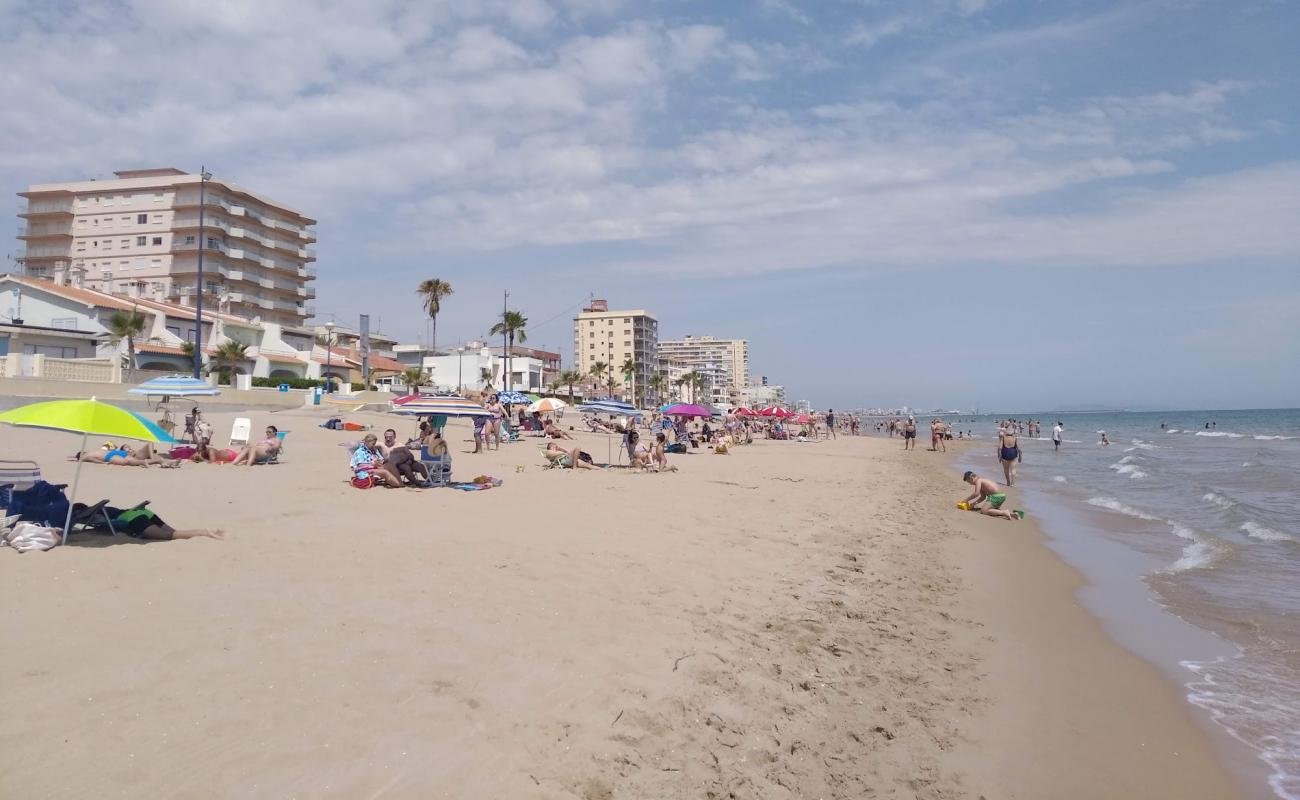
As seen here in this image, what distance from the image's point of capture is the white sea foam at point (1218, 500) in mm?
16417

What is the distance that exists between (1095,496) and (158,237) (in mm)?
65387

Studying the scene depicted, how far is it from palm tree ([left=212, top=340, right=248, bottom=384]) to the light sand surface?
1476 inches

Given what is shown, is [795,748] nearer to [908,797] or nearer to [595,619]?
[908,797]

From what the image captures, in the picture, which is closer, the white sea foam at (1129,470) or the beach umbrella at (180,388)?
the beach umbrella at (180,388)

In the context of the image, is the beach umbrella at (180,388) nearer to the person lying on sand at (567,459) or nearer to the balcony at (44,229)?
the person lying on sand at (567,459)

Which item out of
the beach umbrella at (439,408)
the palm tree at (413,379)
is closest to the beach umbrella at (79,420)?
the beach umbrella at (439,408)

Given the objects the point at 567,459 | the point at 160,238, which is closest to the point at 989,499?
the point at 567,459

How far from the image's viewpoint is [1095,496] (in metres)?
19.2

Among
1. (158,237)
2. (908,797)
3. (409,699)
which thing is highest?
(158,237)

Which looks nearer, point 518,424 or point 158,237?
point 518,424

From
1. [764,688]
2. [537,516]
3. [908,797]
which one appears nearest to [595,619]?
[764,688]

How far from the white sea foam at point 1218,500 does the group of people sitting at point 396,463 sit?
15847mm

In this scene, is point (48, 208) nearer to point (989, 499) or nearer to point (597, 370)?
point (597, 370)

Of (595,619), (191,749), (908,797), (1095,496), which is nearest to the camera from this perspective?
(191,749)
